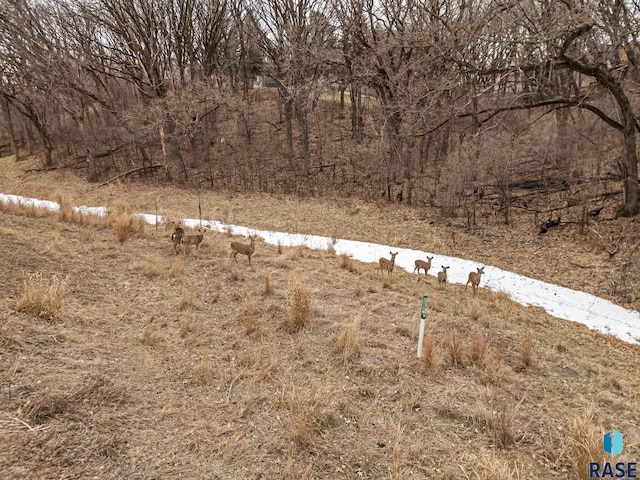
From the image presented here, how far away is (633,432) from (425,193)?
46.9ft

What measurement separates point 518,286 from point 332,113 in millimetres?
22009

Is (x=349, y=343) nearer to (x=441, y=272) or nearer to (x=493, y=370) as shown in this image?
(x=493, y=370)

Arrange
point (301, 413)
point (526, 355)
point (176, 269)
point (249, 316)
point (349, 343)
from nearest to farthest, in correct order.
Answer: point (301, 413) → point (349, 343) → point (526, 355) → point (249, 316) → point (176, 269)

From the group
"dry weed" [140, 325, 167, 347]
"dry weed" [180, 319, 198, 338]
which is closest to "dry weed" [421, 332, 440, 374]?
"dry weed" [180, 319, 198, 338]

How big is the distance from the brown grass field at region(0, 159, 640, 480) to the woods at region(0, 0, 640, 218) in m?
6.81

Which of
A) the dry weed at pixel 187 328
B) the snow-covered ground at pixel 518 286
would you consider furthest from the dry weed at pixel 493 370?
the dry weed at pixel 187 328

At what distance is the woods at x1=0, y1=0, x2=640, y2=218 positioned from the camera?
12.1 metres

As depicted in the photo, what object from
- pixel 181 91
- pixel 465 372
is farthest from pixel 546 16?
pixel 181 91

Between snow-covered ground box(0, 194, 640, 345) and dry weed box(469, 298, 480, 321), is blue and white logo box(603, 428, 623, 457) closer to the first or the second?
dry weed box(469, 298, 480, 321)

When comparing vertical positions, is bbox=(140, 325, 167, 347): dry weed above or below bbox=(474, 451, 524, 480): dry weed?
above

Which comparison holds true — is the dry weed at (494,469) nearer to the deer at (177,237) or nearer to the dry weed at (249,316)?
the dry weed at (249,316)

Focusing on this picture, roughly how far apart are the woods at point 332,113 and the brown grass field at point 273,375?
6815mm

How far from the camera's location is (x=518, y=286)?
8234mm

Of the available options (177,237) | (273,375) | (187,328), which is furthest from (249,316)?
(177,237)
